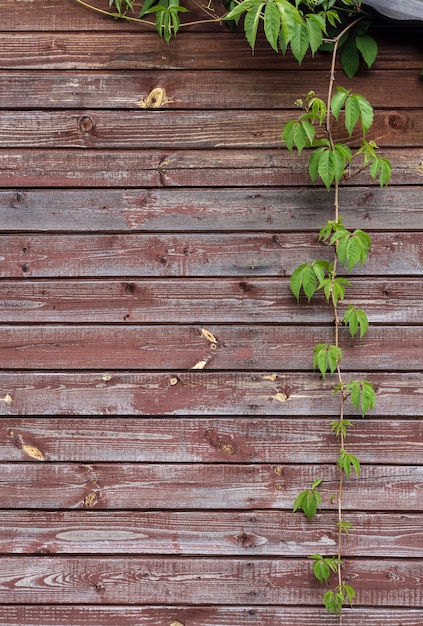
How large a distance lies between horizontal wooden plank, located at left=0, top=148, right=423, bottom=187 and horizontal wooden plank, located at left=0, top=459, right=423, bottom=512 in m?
1.04

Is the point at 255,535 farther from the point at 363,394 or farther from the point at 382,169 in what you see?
the point at 382,169

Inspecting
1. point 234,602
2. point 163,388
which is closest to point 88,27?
point 163,388

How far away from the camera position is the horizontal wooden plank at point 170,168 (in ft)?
7.08

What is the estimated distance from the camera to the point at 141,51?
216 centimetres

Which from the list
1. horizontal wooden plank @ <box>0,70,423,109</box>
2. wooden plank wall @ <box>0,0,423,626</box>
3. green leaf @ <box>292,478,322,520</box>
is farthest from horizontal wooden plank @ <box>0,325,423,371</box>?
horizontal wooden plank @ <box>0,70,423,109</box>

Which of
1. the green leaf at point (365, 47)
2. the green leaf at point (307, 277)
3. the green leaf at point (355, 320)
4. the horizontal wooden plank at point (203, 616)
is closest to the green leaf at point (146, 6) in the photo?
the green leaf at point (365, 47)

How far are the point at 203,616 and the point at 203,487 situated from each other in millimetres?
462

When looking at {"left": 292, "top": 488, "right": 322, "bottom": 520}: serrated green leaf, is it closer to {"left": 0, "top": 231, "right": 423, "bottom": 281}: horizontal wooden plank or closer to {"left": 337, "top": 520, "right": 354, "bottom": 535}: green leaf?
{"left": 337, "top": 520, "right": 354, "bottom": 535}: green leaf

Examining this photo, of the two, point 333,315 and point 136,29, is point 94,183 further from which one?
point 333,315

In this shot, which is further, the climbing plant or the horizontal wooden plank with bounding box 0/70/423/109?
the horizontal wooden plank with bounding box 0/70/423/109

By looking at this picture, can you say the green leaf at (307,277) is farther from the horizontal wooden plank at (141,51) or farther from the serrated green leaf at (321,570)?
the serrated green leaf at (321,570)

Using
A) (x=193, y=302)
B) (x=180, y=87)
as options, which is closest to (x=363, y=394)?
(x=193, y=302)

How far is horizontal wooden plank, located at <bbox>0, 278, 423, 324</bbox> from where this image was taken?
2.15 meters

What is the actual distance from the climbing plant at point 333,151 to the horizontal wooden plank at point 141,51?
0.06 meters
